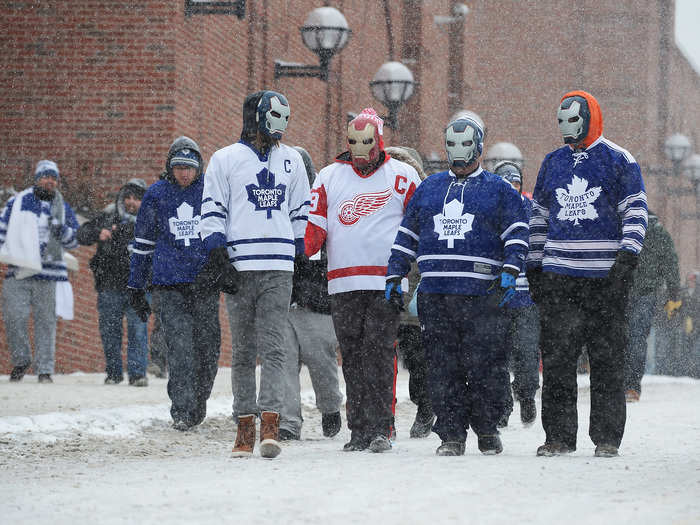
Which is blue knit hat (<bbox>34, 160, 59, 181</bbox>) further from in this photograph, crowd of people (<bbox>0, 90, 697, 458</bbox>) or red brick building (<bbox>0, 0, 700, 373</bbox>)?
crowd of people (<bbox>0, 90, 697, 458</bbox>)

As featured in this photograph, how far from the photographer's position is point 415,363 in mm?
9891

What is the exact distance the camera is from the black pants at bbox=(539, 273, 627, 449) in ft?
25.8

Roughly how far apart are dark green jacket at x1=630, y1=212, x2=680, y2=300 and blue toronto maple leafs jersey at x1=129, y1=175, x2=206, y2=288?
5071 millimetres

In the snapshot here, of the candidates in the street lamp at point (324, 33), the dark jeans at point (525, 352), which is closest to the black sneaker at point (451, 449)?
the dark jeans at point (525, 352)

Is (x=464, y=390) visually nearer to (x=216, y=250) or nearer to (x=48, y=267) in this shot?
(x=216, y=250)

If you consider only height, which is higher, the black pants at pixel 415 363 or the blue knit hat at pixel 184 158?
the blue knit hat at pixel 184 158

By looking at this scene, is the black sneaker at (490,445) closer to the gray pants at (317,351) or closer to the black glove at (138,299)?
the gray pants at (317,351)

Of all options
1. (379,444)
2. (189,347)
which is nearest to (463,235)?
(379,444)

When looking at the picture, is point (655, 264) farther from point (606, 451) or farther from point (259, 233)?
point (259, 233)

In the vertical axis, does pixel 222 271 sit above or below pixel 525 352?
above

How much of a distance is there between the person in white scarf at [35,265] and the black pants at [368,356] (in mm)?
6203

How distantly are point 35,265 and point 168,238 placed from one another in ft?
14.3

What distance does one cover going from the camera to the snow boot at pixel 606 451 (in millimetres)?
7770

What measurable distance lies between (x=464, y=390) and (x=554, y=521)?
2.91 m
